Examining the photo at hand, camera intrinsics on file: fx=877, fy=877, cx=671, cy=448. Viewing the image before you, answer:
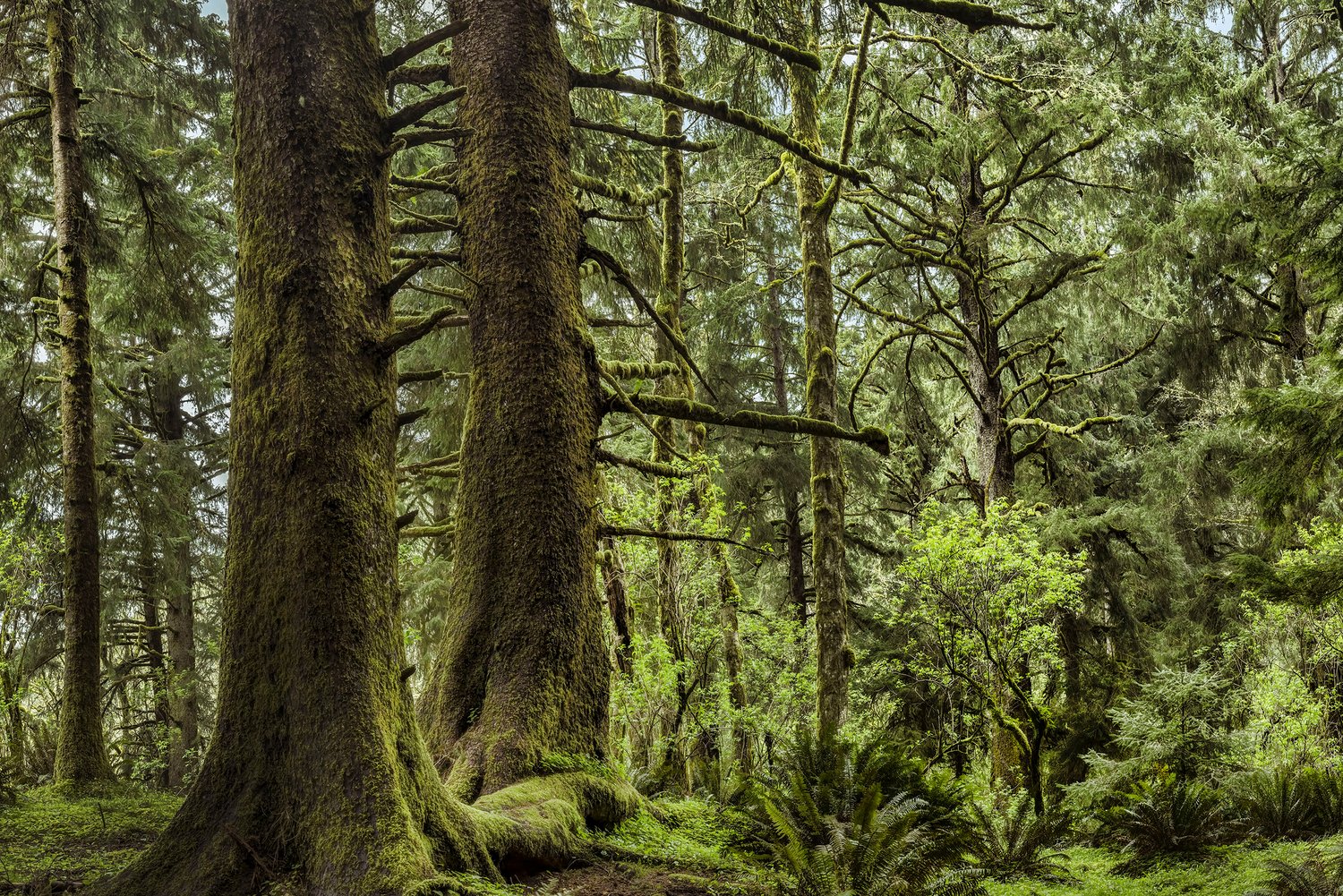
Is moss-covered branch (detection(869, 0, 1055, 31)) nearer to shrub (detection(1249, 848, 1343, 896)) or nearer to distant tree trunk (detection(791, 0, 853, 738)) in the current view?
distant tree trunk (detection(791, 0, 853, 738))

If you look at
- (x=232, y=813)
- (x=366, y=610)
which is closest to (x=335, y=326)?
(x=366, y=610)

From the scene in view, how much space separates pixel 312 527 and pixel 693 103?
3399 millimetres

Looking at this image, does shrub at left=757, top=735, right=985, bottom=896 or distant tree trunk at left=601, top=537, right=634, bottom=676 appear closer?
shrub at left=757, top=735, right=985, bottom=896

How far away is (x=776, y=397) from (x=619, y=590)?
29.1ft

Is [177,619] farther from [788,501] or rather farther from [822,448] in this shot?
[822,448]

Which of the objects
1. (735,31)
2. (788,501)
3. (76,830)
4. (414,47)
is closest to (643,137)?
(735,31)

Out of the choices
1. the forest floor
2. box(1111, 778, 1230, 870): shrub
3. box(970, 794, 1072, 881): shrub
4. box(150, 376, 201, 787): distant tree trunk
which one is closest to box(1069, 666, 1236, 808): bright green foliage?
box(1111, 778, 1230, 870): shrub

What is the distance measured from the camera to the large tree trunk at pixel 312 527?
122 inches

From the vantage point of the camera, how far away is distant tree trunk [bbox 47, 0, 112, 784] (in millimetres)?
8406

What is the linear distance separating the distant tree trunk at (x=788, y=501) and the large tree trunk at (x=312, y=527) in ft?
41.7

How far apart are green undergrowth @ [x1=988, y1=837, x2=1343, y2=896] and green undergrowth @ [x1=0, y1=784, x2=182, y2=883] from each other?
5.23 meters

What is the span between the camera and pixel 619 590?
967 cm

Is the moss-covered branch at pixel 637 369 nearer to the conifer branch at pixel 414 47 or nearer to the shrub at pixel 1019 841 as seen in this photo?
the conifer branch at pixel 414 47

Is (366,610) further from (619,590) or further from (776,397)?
(776,397)
